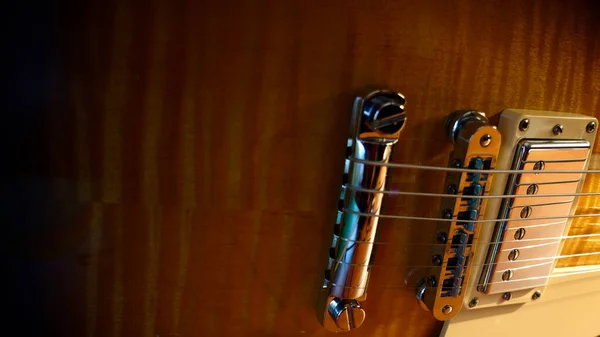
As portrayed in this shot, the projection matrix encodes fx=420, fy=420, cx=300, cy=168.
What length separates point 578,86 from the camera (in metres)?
0.48

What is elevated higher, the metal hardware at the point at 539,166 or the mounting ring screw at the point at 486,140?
the mounting ring screw at the point at 486,140

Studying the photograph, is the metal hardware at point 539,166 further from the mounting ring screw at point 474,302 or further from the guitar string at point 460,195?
the mounting ring screw at point 474,302

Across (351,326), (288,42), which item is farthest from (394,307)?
(288,42)

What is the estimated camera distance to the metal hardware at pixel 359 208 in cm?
39

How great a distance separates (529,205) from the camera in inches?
19.2

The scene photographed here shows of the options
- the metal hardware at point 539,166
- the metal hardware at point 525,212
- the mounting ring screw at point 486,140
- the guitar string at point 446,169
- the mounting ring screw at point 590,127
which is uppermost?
the mounting ring screw at point 590,127

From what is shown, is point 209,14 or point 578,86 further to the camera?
point 578,86

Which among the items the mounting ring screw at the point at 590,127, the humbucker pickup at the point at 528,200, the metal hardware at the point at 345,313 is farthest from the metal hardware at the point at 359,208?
the mounting ring screw at the point at 590,127

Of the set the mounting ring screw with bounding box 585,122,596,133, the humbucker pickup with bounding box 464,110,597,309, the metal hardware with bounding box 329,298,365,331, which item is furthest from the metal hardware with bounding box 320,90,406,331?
the mounting ring screw with bounding box 585,122,596,133

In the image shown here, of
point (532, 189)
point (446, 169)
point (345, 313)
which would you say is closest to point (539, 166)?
point (532, 189)

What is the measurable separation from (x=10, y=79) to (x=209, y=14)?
0.56ft

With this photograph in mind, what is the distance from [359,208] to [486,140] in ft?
0.49

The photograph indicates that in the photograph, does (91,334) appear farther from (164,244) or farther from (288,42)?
(288,42)

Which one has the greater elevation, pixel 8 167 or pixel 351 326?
pixel 8 167
